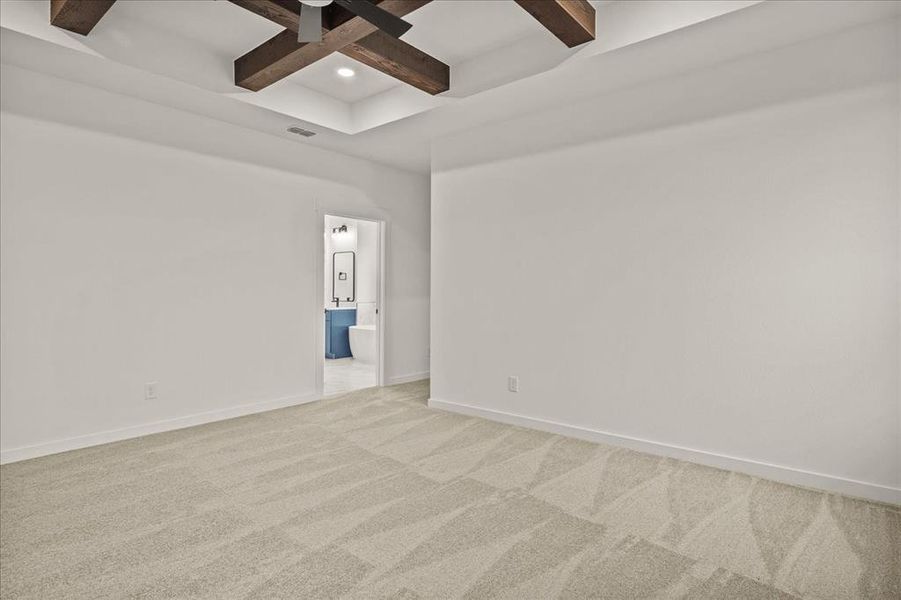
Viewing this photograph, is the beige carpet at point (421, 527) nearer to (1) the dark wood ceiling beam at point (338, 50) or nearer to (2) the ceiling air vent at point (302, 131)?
(1) the dark wood ceiling beam at point (338, 50)

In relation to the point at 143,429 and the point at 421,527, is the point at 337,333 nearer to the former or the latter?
the point at 143,429

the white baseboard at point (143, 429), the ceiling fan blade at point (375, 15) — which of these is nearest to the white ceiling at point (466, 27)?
the ceiling fan blade at point (375, 15)

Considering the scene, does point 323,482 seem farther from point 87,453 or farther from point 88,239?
point 88,239

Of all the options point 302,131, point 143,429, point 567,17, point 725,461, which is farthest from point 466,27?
point 143,429

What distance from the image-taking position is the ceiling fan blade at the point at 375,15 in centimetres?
220

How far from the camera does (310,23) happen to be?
2426 millimetres

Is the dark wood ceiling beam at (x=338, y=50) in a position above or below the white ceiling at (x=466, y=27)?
below

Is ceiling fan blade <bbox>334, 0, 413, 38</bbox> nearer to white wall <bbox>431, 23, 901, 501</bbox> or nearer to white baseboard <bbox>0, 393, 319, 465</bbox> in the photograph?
white wall <bbox>431, 23, 901, 501</bbox>

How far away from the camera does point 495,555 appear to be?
2160 millimetres

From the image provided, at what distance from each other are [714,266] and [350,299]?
6720mm

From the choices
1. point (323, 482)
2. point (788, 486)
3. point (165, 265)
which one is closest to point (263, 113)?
point (165, 265)

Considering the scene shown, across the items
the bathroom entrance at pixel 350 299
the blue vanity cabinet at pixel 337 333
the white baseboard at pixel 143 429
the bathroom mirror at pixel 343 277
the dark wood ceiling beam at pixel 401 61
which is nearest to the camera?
the dark wood ceiling beam at pixel 401 61

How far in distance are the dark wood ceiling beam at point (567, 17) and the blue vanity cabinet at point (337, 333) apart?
590 centimetres

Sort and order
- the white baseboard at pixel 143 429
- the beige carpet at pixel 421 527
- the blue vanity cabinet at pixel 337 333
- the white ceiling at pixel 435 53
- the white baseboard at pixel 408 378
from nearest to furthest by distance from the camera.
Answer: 1. the beige carpet at pixel 421 527
2. the white ceiling at pixel 435 53
3. the white baseboard at pixel 143 429
4. the white baseboard at pixel 408 378
5. the blue vanity cabinet at pixel 337 333
